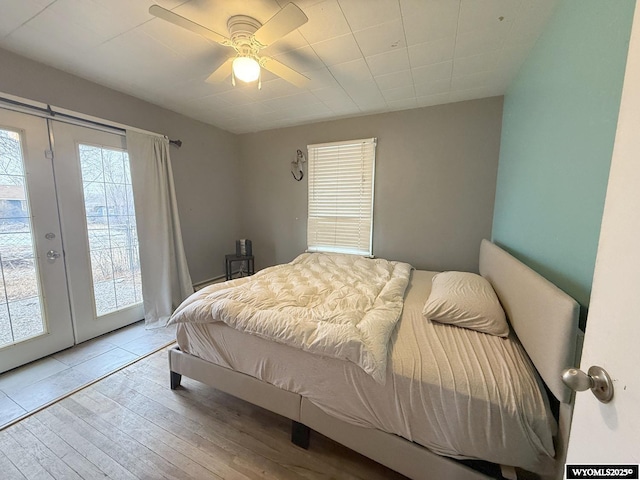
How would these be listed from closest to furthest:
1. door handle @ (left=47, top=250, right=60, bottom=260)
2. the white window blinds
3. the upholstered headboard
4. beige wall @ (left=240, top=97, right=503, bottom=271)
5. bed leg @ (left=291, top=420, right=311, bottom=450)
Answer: the upholstered headboard → bed leg @ (left=291, top=420, right=311, bottom=450) → door handle @ (left=47, top=250, right=60, bottom=260) → beige wall @ (left=240, top=97, right=503, bottom=271) → the white window blinds

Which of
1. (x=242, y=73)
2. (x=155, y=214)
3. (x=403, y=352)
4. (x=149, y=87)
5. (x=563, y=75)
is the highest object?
(x=149, y=87)

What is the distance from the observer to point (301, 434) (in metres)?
1.50

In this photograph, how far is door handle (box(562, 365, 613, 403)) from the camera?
1.73ft

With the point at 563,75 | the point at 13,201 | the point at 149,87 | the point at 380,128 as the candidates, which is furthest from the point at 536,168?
the point at 13,201

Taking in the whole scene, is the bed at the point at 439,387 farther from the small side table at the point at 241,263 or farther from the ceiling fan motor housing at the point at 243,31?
the small side table at the point at 241,263

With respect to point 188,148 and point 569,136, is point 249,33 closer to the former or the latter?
point 569,136

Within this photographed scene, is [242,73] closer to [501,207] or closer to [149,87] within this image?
[149,87]

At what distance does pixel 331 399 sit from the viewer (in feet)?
4.45

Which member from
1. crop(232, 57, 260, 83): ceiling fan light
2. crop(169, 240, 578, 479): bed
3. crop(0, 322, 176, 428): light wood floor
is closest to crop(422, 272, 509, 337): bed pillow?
crop(169, 240, 578, 479): bed

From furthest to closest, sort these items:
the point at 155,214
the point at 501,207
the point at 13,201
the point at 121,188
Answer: the point at 155,214 < the point at 121,188 < the point at 501,207 < the point at 13,201

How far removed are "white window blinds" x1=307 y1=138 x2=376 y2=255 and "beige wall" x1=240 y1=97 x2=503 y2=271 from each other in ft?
0.39

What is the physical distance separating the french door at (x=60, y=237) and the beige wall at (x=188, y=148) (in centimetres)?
26

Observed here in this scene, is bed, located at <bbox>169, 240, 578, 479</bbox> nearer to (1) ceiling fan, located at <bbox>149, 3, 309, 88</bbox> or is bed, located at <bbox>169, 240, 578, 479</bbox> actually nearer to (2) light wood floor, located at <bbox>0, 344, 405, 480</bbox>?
(2) light wood floor, located at <bbox>0, 344, 405, 480</bbox>

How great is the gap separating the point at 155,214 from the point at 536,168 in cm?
360
